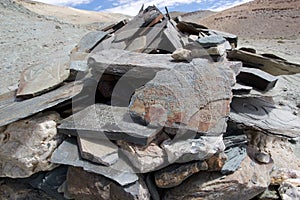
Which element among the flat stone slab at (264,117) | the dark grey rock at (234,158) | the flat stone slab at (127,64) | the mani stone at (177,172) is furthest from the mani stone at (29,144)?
the flat stone slab at (264,117)

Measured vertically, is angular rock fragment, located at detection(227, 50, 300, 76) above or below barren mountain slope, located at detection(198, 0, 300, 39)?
above

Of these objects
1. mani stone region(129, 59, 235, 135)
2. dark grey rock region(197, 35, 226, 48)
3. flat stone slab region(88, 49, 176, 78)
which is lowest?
mani stone region(129, 59, 235, 135)

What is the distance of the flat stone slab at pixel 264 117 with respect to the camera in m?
2.21

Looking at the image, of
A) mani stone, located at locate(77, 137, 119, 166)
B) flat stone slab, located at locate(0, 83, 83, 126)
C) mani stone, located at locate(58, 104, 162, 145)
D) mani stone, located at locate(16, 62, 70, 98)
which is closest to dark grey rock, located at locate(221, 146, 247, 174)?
mani stone, located at locate(58, 104, 162, 145)

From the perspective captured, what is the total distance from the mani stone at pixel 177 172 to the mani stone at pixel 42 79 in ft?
3.39

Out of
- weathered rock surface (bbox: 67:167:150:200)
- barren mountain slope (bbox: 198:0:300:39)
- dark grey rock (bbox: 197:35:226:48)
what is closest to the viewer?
weathered rock surface (bbox: 67:167:150:200)

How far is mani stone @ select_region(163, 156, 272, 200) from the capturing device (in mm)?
2008

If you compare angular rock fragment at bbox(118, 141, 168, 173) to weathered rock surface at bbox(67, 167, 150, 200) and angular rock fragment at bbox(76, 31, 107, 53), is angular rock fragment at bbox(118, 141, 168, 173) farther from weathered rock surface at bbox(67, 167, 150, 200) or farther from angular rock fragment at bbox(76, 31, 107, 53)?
angular rock fragment at bbox(76, 31, 107, 53)

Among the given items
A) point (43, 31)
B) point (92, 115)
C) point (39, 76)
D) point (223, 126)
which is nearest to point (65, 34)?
point (43, 31)

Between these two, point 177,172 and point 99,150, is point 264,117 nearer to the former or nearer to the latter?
point 177,172

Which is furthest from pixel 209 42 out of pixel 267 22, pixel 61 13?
pixel 61 13

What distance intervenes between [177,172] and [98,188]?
0.49 m

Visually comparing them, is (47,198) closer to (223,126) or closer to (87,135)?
(87,135)

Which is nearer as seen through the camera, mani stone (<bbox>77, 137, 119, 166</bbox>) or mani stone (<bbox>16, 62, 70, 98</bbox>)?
mani stone (<bbox>77, 137, 119, 166</bbox>)
